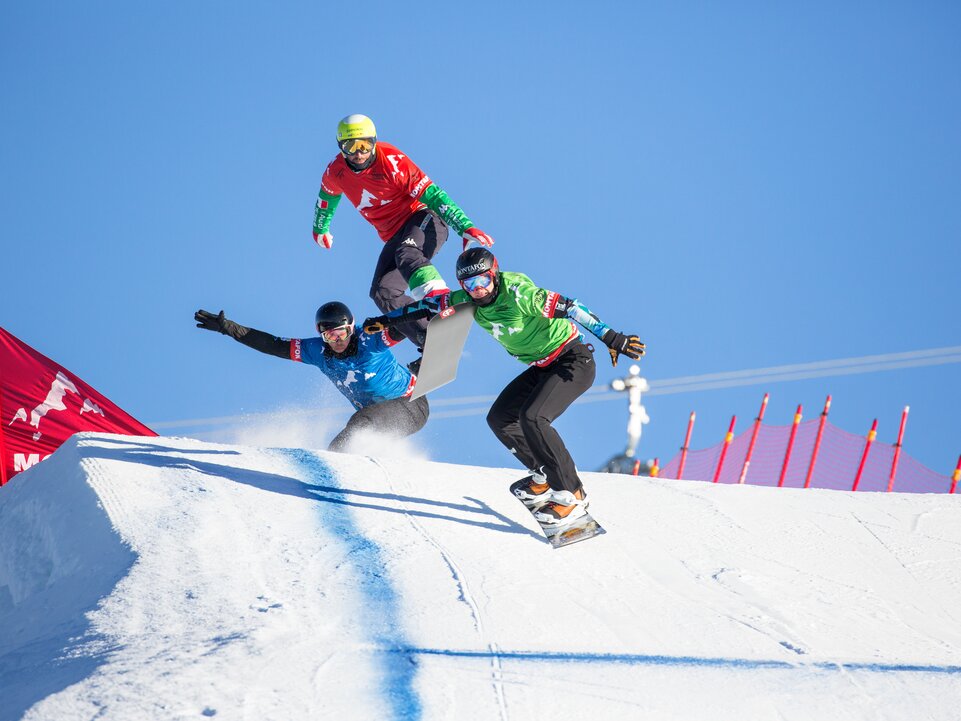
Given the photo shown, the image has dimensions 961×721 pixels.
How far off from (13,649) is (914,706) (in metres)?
3.80

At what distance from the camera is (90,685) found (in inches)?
146

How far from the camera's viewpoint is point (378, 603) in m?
4.74

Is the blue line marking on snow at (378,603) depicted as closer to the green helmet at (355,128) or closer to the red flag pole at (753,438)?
the green helmet at (355,128)

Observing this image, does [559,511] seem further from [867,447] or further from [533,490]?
[867,447]

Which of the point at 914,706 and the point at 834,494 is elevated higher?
the point at 834,494

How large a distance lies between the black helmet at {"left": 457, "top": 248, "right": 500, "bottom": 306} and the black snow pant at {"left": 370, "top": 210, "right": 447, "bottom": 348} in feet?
4.97

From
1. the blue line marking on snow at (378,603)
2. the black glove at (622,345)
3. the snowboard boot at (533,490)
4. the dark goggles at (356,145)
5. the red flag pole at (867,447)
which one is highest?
the red flag pole at (867,447)

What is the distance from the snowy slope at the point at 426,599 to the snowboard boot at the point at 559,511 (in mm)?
180

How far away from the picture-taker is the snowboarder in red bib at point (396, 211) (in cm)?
727

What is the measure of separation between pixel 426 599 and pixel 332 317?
261cm

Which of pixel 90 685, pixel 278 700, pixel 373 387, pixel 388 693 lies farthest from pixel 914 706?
pixel 373 387

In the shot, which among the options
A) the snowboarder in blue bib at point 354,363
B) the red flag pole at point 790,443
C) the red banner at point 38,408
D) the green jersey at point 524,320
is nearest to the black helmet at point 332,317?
the snowboarder in blue bib at point 354,363

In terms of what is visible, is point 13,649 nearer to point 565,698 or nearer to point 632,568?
point 565,698

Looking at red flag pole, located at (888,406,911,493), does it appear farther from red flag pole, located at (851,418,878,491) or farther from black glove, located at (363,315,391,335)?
black glove, located at (363,315,391,335)
